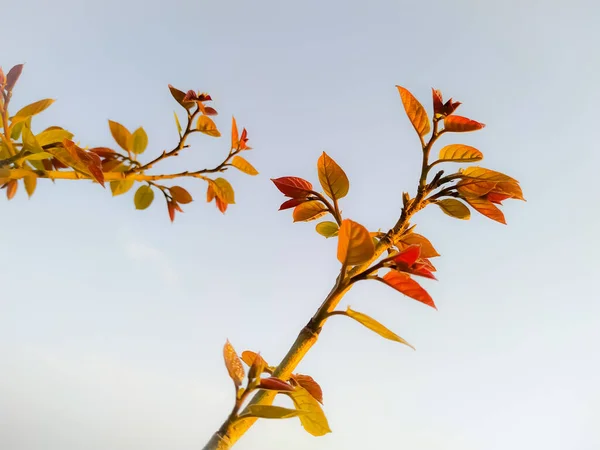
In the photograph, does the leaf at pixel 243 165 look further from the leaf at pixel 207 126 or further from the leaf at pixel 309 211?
the leaf at pixel 309 211

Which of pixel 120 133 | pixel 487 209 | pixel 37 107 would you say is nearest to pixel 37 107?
pixel 37 107

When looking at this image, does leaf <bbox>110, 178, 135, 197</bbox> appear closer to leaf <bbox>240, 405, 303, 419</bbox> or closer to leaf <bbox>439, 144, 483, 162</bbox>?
leaf <bbox>439, 144, 483, 162</bbox>

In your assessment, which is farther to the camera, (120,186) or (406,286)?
(120,186)

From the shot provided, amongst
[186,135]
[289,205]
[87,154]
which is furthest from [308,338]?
[186,135]

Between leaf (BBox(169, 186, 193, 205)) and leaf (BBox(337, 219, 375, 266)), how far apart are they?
836 millimetres

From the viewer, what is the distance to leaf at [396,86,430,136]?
25.3 inches

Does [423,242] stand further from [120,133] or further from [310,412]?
[120,133]

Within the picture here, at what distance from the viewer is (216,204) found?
1.24 meters

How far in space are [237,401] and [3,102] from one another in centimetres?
75

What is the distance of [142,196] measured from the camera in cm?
125

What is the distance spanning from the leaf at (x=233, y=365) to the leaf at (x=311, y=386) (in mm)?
83

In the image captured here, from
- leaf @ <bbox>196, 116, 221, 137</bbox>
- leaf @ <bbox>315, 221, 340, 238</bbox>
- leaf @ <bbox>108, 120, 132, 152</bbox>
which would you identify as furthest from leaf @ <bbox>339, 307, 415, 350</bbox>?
leaf @ <bbox>108, 120, 132, 152</bbox>

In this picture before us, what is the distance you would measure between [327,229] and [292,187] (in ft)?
0.40

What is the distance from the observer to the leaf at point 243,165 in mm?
1144
